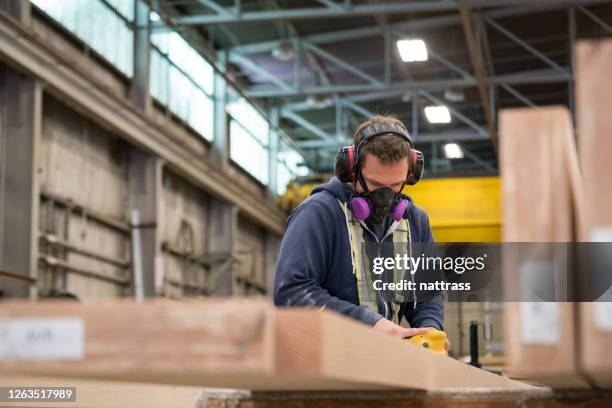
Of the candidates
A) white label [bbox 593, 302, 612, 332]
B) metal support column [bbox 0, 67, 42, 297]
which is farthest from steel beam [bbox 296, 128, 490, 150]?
white label [bbox 593, 302, 612, 332]

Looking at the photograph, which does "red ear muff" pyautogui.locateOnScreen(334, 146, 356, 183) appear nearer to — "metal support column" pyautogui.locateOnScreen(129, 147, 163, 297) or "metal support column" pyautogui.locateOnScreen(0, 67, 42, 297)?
"metal support column" pyautogui.locateOnScreen(0, 67, 42, 297)

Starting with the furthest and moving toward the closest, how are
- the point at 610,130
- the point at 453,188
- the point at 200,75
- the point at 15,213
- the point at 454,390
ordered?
the point at 200,75 < the point at 453,188 < the point at 15,213 < the point at 454,390 < the point at 610,130

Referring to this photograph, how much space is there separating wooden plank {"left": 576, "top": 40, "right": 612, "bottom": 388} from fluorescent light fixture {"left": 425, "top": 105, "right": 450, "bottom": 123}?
1512 cm

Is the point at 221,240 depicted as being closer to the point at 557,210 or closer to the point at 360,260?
the point at 360,260

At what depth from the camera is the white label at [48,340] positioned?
1.20 metres

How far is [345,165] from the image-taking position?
3.21 metres

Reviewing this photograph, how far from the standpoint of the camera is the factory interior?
1.19 metres

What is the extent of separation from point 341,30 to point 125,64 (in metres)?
4.77

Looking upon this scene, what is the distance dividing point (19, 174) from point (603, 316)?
9.10 metres

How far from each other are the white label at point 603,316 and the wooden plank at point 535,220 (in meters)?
0.05

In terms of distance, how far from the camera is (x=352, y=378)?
49.9 inches

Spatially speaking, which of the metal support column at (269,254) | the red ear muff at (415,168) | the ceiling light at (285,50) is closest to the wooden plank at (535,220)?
the red ear muff at (415,168)

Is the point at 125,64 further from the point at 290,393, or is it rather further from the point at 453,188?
the point at 290,393

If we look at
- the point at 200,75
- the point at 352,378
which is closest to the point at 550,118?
the point at 352,378
